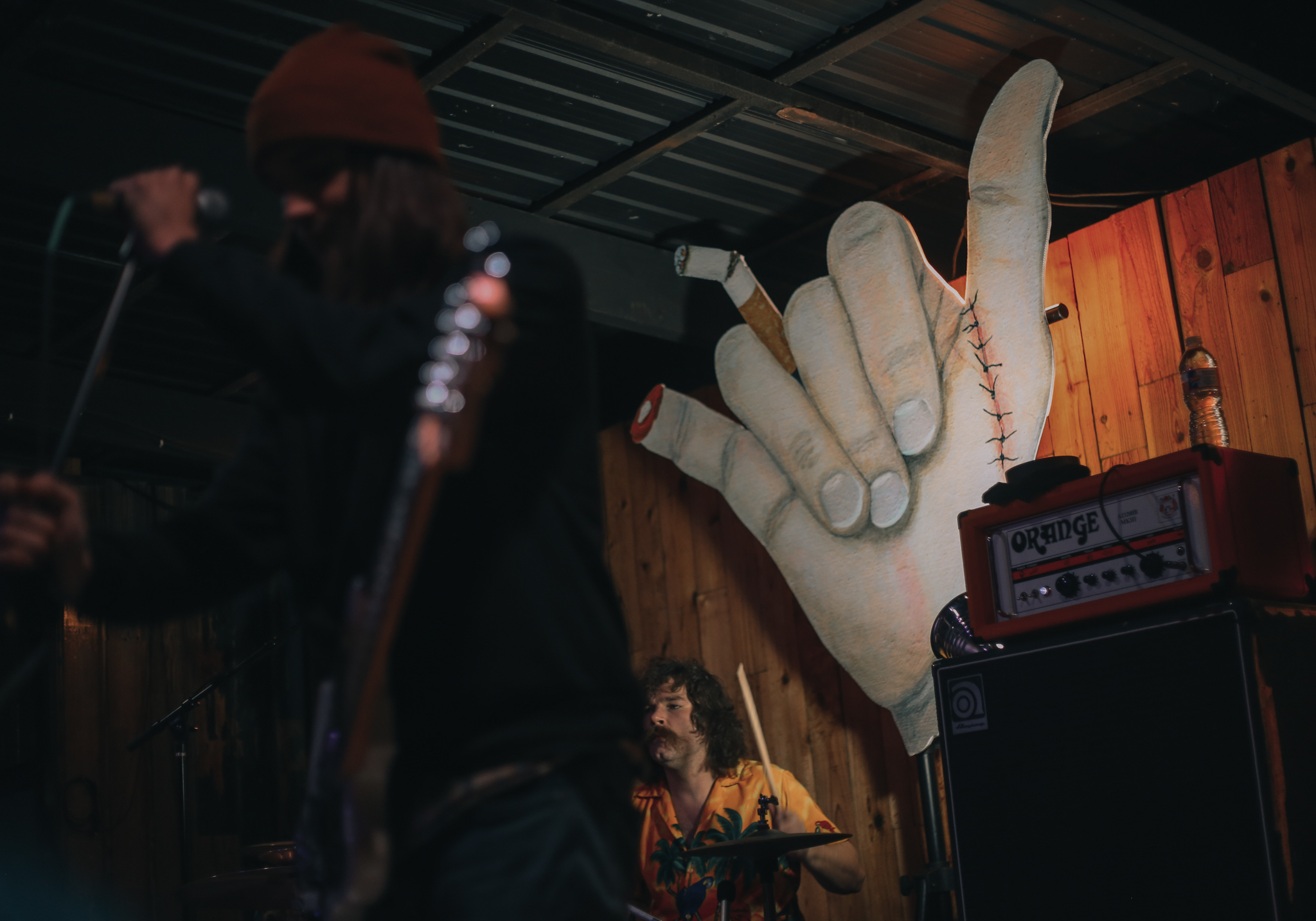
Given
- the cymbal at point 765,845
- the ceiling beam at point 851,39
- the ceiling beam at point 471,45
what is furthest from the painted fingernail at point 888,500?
the ceiling beam at point 471,45

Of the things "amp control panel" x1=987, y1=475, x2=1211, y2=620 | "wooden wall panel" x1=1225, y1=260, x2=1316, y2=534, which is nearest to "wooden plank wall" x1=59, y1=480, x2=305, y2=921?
"amp control panel" x1=987, y1=475, x2=1211, y2=620

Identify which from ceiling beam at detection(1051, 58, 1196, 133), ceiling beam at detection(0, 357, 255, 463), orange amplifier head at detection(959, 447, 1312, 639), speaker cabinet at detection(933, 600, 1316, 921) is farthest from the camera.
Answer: ceiling beam at detection(0, 357, 255, 463)

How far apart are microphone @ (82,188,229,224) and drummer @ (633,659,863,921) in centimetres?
237

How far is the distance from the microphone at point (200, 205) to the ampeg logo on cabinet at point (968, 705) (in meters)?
1.96

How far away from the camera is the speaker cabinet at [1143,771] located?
216cm

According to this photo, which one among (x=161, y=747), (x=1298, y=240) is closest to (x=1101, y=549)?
(x=1298, y=240)

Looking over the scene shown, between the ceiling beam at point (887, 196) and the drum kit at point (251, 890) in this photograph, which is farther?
the ceiling beam at point (887, 196)

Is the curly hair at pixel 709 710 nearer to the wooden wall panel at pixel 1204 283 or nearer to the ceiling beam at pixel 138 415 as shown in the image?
the wooden wall panel at pixel 1204 283

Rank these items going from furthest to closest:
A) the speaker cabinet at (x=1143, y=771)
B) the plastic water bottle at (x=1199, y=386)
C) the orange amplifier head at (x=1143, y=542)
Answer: the plastic water bottle at (x=1199, y=386) < the orange amplifier head at (x=1143, y=542) < the speaker cabinet at (x=1143, y=771)

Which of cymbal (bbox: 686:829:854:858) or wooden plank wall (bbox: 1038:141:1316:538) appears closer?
cymbal (bbox: 686:829:854:858)

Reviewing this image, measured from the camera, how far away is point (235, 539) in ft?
3.66

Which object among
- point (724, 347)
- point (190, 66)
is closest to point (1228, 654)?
point (724, 347)

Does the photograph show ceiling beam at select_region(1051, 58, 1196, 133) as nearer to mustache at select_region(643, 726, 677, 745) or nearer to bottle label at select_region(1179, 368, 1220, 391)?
bottle label at select_region(1179, 368, 1220, 391)

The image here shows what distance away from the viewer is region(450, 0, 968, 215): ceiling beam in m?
2.87
